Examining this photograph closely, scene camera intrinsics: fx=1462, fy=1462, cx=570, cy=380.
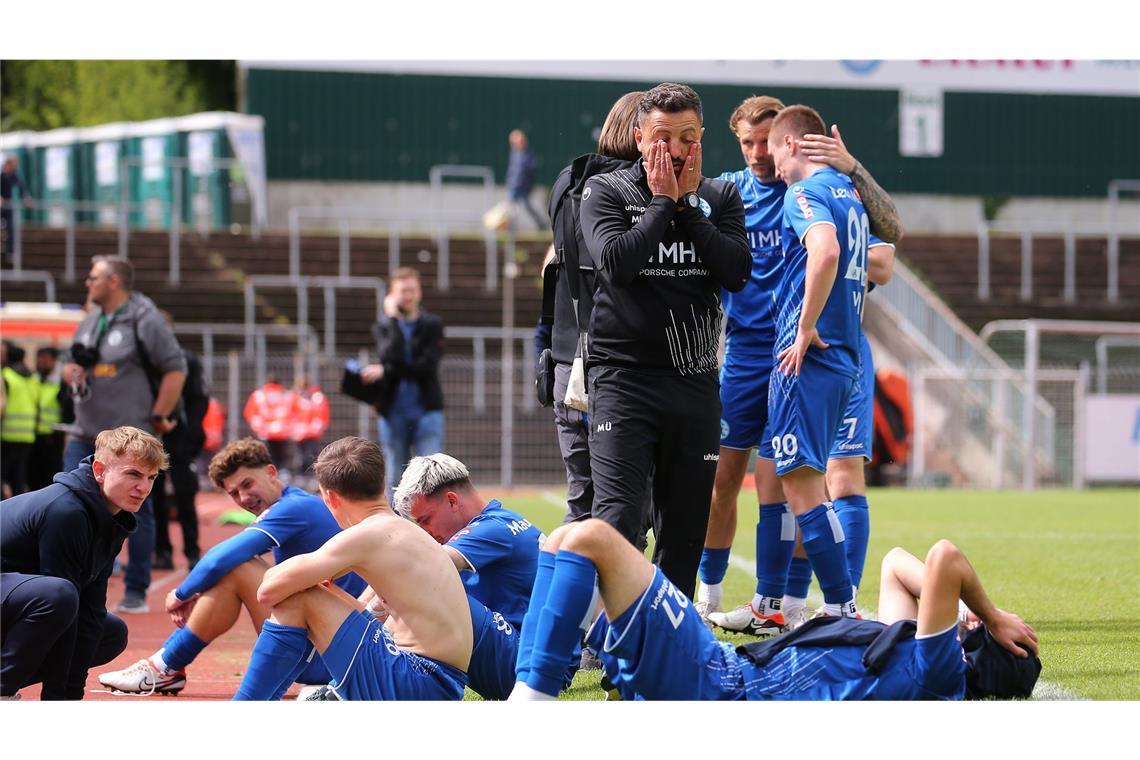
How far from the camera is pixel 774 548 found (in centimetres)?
649

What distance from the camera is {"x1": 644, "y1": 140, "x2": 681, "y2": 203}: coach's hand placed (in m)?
4.90

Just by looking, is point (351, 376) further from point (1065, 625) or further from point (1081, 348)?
point (1081, 348)

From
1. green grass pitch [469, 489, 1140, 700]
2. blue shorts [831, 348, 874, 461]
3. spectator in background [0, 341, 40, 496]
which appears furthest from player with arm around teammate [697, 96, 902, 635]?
spectator in background [0, 341, 40, 496]

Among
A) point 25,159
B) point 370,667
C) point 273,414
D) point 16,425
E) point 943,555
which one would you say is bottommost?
point 273,414

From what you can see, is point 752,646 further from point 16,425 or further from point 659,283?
point 16,425

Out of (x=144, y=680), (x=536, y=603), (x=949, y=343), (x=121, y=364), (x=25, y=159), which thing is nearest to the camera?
(x=536, y=603)

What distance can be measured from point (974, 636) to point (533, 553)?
5.38 ft

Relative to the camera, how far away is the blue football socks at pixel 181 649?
18.5 ft

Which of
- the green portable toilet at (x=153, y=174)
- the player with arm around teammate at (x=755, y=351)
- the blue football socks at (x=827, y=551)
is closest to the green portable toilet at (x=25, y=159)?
the green portable toilet at (x=153, y=174)

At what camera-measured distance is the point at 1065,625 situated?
272 inches

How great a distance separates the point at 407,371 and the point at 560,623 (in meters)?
7.85

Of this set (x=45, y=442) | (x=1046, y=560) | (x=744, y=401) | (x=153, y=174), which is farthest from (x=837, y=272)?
(x=153, y=174)

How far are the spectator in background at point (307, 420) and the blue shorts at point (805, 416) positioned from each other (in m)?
14.6

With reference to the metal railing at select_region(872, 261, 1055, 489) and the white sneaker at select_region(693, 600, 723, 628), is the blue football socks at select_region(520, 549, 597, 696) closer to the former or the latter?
the white sneaker at select_region(693, 600, 723, 628)
